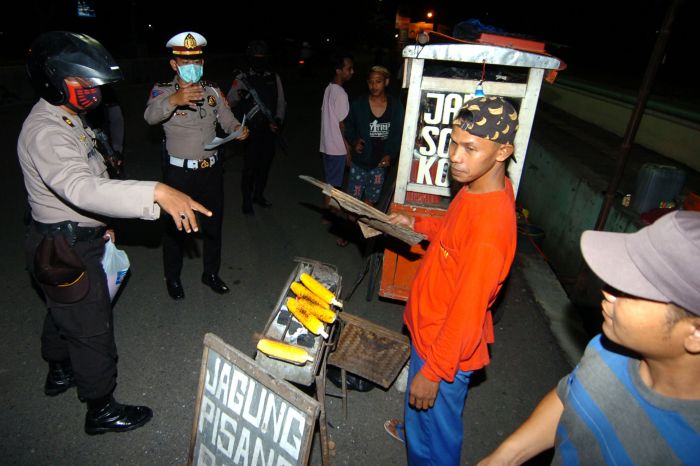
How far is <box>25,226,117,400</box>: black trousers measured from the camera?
2.59m

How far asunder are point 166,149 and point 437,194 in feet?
8.70

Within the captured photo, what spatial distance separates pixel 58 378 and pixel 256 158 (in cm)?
389

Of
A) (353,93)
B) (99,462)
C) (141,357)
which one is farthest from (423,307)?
(353,93)

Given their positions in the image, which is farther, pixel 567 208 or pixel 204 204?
pixel 567 208

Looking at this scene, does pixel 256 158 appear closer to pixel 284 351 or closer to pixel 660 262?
pixel 284 351

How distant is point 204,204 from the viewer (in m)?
4.12

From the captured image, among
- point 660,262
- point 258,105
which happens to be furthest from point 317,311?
point 258,105

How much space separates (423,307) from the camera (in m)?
2.30

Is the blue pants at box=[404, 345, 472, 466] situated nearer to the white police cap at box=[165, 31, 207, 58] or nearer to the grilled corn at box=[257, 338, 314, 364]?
the grilled corn at box=[257, 338, 314, 364]

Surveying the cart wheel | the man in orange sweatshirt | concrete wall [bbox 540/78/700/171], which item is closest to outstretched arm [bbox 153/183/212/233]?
the man in orange sweatshirt

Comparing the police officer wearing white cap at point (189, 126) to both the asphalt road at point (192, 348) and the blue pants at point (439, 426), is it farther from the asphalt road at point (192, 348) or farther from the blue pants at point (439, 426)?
the blue pants at point (439, 426)

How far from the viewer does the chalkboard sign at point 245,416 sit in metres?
1.87

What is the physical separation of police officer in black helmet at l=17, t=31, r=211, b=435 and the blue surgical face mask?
1.18m

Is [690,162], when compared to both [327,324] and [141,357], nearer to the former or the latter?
[327,324]
